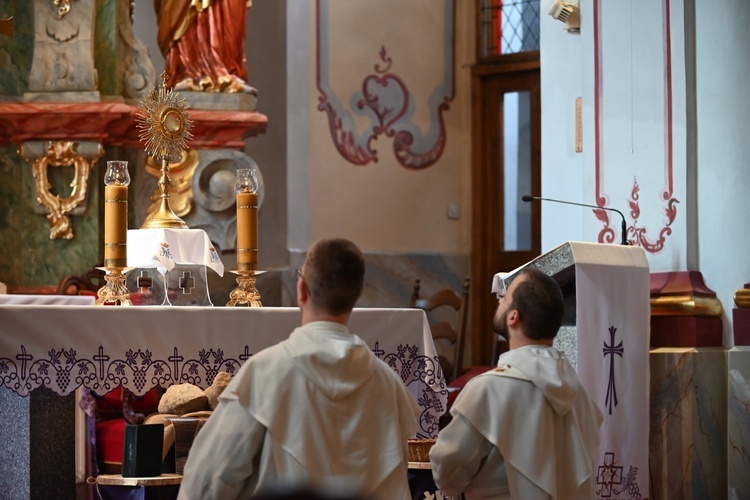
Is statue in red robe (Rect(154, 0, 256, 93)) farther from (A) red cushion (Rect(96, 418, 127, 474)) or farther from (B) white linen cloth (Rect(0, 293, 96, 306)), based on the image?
(B) white linen cloth (Rect(0, 293, 96, 306))

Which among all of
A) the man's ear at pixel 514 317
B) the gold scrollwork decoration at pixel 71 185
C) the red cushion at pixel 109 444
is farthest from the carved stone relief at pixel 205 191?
the man's ear at pixel 514 317

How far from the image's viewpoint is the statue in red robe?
804 cm

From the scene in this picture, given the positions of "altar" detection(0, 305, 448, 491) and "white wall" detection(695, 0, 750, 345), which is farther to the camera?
"white wall" detection(695, 0, 750, 345)

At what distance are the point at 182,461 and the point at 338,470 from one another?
141 centimetres

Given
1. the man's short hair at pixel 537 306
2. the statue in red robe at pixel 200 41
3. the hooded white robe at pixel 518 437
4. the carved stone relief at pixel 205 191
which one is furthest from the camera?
the statue in red robe at pixel 200 41

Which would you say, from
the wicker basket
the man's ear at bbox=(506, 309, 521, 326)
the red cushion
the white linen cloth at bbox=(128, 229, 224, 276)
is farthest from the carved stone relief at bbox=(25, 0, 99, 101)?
the man's ear at bbox=(506, 309, 521, 326)

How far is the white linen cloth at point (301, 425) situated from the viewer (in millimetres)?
2768

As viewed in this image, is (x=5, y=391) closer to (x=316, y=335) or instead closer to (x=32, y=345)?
(x=32, y=345)

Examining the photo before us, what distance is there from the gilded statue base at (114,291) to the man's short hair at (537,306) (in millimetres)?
1529

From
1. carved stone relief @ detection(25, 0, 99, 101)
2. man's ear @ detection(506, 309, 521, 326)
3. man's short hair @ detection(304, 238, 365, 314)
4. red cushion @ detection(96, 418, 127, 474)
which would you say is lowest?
red cushion @ detection(96, 418, 127, 474)

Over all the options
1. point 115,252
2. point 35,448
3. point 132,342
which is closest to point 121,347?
point 132,342

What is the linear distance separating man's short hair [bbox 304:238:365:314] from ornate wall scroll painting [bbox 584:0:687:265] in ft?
12.8

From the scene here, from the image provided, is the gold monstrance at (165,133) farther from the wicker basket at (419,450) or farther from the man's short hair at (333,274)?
the man's short hair at (333,274)

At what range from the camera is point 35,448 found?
4105mm
